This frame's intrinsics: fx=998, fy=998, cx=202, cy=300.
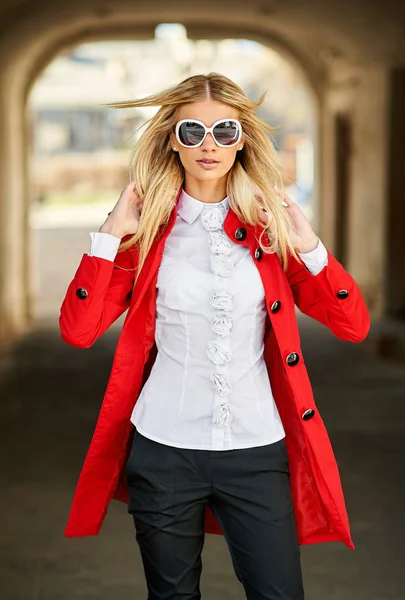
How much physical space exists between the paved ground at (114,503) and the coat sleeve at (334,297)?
1759mm

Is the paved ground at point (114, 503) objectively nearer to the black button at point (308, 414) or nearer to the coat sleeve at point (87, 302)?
the black button at point (308, 414)

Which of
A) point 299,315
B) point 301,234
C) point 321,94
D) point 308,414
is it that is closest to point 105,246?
point 301,234

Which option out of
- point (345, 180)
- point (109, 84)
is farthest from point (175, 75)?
point (345, 180)

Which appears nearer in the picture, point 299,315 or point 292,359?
point 292,359

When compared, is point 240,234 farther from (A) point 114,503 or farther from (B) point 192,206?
(A) point 114,503

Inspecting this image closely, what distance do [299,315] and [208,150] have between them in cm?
1053

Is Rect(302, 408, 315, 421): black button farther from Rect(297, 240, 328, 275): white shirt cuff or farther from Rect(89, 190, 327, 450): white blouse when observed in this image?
Rect(297, 240, 328, 275): white shirt cuff

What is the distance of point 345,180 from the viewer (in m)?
13.9

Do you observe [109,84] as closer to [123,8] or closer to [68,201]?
[68,201]

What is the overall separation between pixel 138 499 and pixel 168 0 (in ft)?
27.7

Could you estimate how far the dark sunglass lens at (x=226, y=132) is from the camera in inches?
101

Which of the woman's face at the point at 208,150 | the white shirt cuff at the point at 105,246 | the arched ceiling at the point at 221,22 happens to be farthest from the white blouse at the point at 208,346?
the arched ceiling at the point at 221,22

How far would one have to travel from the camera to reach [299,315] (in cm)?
1302

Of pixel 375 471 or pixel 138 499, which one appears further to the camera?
pixel 375 471
